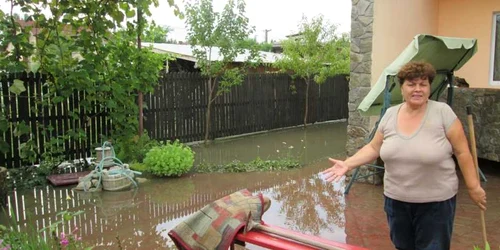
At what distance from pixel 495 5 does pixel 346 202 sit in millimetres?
4626

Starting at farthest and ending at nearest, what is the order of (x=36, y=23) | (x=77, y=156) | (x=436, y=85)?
(x=77, y=156) < (x=36, y=23) < (x=436, y=85)

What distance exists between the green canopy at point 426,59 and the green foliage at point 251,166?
2538 mm

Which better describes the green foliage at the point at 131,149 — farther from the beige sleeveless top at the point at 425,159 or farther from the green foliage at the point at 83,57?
the beige sleeveless top at the point at 425,159

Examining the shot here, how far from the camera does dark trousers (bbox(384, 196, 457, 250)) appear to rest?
9.18 feet

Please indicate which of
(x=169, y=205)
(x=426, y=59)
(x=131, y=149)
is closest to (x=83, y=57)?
(x=131, y=149)

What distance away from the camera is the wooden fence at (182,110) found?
729cm

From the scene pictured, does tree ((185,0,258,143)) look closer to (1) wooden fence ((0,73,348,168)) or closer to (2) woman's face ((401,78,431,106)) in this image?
(1) wooden fence ((0,73,348,168))

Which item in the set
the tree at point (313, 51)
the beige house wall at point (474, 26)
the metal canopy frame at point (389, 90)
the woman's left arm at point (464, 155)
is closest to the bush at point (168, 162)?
the metal canopy frame at point (389, 90)

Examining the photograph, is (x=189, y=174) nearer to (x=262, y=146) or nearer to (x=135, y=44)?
(x=135, y=44)

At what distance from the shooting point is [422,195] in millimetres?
2773

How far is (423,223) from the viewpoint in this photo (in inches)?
112

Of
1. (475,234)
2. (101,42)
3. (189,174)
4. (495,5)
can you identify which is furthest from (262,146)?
(475,234)

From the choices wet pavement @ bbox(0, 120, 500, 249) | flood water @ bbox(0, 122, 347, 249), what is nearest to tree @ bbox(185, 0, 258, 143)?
flood water @ bbox(0, 122, 347, 249)

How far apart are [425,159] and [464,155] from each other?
0.25m
